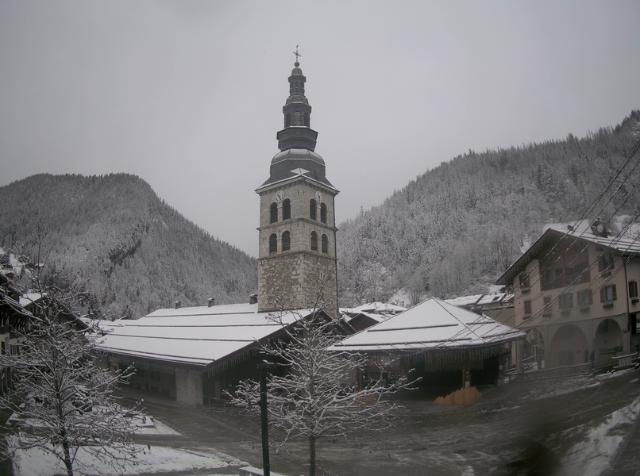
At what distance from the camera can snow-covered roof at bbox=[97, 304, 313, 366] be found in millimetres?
26969

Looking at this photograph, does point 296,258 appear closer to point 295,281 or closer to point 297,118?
point 295,281

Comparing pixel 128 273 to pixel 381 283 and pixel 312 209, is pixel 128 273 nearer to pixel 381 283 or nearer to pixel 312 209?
pixel 381 283

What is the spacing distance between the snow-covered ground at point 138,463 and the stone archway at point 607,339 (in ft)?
69.5

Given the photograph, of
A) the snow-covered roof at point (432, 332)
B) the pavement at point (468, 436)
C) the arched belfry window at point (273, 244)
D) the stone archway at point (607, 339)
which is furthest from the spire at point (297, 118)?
the stone archway at point (607, 339)

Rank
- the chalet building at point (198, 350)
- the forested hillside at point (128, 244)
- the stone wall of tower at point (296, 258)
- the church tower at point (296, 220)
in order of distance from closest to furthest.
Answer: the chalet building at point (198, 350)
the stone wall of tower at point (296, 258)
the church tower at point (296, 220)
the forested hillside at point (128, 244)

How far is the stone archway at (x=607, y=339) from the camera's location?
2689 centimetres

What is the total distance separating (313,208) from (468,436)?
22001 millimetres

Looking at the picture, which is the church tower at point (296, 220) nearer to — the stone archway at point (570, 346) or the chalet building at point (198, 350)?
the chalet building at point (198, 350)

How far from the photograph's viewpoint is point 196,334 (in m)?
33.3

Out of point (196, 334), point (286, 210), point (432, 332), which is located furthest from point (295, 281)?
point (432, 332)

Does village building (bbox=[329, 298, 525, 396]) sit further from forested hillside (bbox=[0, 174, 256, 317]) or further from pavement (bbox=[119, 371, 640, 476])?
forested hillside (bbox=[0, 174, 256, 317])

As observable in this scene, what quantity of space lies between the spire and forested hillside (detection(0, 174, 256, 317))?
2717 inches

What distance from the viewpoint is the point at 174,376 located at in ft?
102

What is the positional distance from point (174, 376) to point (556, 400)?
72.1 feet
